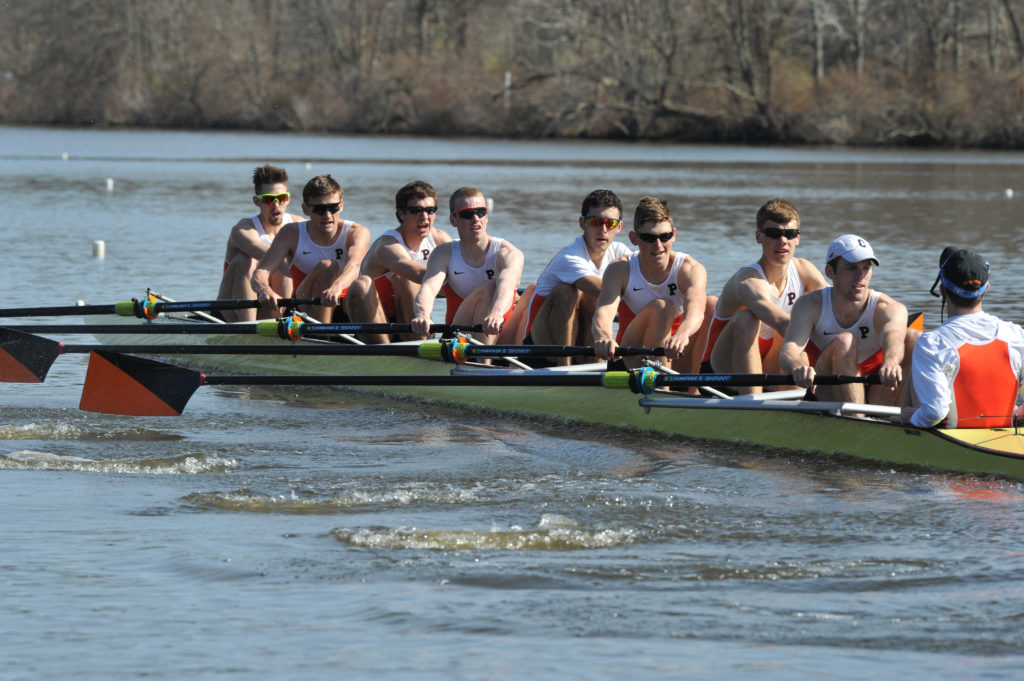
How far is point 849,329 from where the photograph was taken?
7.23m

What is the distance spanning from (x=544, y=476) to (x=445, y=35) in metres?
65.0

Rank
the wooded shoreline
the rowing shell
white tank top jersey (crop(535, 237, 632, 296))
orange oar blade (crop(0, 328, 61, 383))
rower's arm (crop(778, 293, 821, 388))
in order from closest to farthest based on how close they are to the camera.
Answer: the rowing shell < rower's arm (crop(778, 293, 821, 388)) < white tank top jersey (crop(535, 237, 632, 296)) < orange oar blade (crop(0, 328, 61, 383)) < the wooded shoreline

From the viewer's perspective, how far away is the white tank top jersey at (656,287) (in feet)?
27.3

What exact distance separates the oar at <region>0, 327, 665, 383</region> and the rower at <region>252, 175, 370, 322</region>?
47.9 inches

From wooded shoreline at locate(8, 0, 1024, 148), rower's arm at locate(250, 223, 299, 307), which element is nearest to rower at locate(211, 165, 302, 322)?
rower's arm at locate(250, 223, 299, 307)

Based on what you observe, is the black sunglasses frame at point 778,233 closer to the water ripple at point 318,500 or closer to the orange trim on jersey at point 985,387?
the orange trim on jersey at point 985,387

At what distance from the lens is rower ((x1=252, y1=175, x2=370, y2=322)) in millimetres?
10250

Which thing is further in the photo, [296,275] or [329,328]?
[296,275]

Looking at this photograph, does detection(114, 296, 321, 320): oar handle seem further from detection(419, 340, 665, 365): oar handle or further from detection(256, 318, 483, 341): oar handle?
detection(419, 340, 665, 365): oar handle

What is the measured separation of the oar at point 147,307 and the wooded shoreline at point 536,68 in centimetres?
4033

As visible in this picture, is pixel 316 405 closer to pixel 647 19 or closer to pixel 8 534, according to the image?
pixel 8 534

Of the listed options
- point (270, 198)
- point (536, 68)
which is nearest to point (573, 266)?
point (270, 198)

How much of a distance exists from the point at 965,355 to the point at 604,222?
8.84 feet

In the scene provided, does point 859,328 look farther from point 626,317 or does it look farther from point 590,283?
point 590,283
